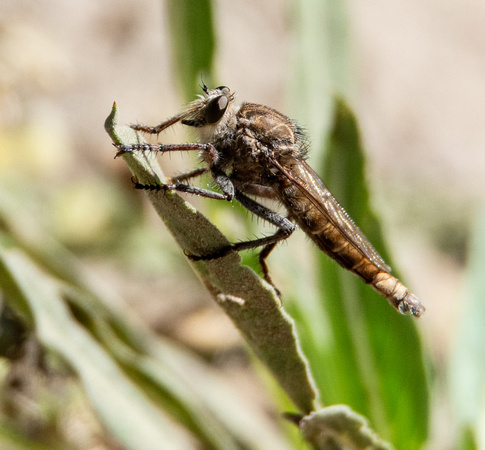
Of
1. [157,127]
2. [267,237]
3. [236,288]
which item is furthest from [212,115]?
[236,288]

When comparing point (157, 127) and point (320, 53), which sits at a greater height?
point (320, 53)

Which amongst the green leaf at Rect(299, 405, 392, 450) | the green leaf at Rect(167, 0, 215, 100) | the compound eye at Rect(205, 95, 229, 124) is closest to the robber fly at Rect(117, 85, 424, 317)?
the compound eye at Rect(205, 95, 229, 124)

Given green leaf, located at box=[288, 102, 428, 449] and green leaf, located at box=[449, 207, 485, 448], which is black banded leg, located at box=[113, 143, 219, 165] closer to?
green leaf, located at box=[288, 102, 428, 449]

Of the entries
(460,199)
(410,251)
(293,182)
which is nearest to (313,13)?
(293,182)

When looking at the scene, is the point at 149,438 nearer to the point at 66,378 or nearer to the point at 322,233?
the point at 66,378

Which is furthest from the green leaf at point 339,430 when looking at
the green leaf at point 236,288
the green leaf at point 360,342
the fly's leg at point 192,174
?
the fly's leg at point 192,174

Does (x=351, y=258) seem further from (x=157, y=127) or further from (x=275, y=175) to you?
(x=157, y=127)
